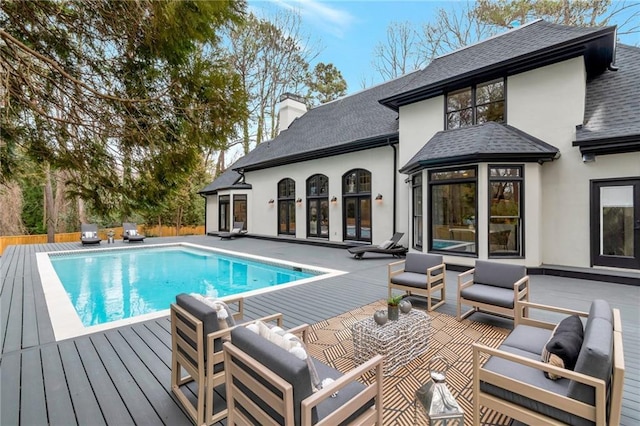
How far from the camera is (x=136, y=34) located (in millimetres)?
2717

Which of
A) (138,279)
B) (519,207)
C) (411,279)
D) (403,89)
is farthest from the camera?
(403,89)

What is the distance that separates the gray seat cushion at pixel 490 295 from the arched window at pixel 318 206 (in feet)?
28.5

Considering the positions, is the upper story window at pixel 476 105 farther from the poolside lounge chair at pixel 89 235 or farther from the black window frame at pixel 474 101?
the poolside lounge chair at pixel 89 235

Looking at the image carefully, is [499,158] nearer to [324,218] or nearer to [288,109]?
[324,218]

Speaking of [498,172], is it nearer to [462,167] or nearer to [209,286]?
[462,167]

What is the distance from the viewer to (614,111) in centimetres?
689

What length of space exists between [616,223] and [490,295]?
185 inches

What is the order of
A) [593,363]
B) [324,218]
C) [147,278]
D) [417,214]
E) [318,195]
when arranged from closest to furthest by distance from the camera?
[593,363], [147,278], [417,214], [324,218], [318,195]

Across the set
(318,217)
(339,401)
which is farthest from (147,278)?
(339,401)

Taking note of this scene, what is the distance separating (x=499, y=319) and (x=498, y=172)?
4.07 meters

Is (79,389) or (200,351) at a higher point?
(200,351)

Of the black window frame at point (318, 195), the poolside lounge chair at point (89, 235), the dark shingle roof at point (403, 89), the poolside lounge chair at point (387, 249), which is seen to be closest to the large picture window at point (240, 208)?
the dark shingle roof at point (403, 89)

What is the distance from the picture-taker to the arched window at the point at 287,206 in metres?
14.6

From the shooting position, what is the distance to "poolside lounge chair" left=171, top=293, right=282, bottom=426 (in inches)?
91.8
